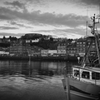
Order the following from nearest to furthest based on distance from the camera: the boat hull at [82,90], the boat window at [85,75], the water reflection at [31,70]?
1. the boat hull at [82,90]
2. the boat window at [85,75]
3. the water reflection at [31,70]

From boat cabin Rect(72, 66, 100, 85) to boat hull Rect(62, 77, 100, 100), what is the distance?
2.29 feet

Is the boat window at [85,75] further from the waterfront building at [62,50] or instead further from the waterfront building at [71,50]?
the waterfront building at [62,50]

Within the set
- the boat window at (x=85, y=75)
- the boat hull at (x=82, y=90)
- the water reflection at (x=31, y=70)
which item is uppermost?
the boat window at (x=85, y=75)

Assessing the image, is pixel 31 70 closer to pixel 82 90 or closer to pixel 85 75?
pixel 85 75

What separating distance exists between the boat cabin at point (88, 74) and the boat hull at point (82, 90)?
0.70 meters

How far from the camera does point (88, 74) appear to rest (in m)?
16.1

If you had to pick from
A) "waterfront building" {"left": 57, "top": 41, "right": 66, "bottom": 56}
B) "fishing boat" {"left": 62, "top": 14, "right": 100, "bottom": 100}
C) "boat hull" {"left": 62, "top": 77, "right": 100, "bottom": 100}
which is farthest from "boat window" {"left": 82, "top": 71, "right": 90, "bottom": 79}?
"waterfront building" {"left": 57, "top": 41, "right": 66, "bottom": 56}

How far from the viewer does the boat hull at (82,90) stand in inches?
588

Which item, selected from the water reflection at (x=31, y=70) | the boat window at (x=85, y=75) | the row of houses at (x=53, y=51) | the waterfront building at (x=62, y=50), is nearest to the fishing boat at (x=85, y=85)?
the boat window at (x=85, y=75)

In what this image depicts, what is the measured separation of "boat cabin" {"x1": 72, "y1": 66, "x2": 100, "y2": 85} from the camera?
15.4 meters

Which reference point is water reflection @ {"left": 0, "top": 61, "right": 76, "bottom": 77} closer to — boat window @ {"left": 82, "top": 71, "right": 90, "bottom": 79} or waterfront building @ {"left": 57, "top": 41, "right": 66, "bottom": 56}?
boat window @ {"left": 82, "top": 71, "right": 90, "bottom": 79}

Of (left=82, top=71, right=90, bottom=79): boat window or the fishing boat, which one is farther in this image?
(left=82, top=71, right=90, bottom=79): boat window

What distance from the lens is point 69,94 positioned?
15719 mm

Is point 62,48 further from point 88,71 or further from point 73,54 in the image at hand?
point 88,71
